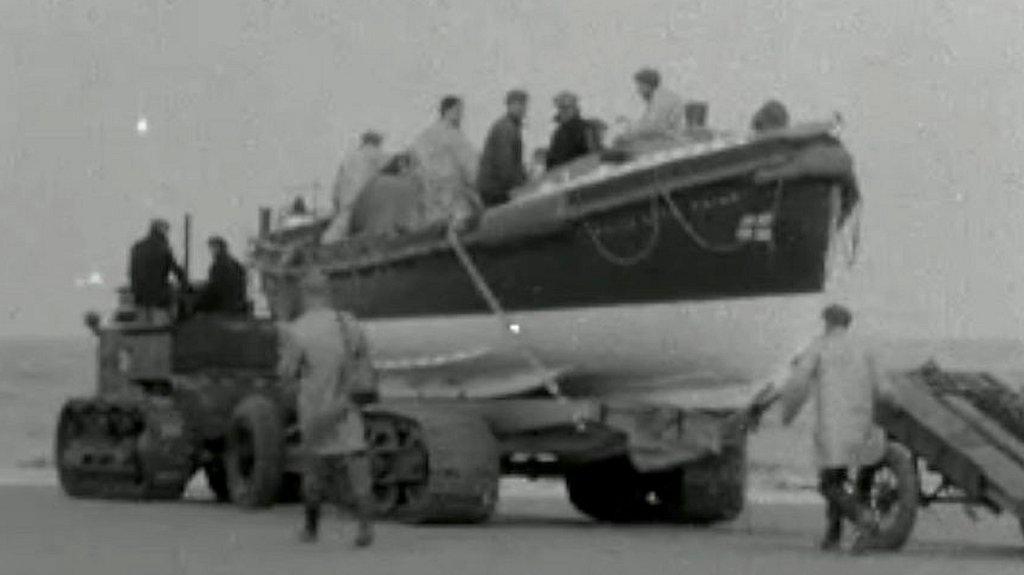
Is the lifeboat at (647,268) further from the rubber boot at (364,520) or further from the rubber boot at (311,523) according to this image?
the rubber boot at (364,520)

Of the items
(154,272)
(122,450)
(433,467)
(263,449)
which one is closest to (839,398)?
(433,467)

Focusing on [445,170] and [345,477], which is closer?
[345,477]

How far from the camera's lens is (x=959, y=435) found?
738 inches

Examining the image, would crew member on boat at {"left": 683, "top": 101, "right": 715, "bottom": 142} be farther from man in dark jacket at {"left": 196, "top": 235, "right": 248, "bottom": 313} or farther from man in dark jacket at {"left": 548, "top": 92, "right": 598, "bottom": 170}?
man in dark jacket at {"left": 196, "top": 235, "right": 248, "bottom": 313}

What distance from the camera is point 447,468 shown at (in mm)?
20766

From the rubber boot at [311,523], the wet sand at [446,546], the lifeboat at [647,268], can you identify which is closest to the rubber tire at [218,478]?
the wet sand at [446,546]

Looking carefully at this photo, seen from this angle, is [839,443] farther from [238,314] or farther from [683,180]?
[238,314]

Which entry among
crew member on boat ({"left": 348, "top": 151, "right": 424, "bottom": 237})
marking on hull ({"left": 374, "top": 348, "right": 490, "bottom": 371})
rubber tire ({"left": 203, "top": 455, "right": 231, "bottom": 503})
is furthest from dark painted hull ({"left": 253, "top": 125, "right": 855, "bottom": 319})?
rubber tire ({"left": 203, "top": 455, "right": 231, "bottom": 503})

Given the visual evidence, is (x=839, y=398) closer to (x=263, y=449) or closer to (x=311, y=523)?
(x=311, y=523)

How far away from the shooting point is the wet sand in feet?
54.7

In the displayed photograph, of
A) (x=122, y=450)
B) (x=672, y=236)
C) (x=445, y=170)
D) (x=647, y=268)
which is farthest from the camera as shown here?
(x=122, y=450)

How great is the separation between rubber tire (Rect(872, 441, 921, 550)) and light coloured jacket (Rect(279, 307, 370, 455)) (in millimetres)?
3616

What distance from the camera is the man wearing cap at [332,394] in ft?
58.9

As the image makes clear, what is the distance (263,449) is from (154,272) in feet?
12.7
